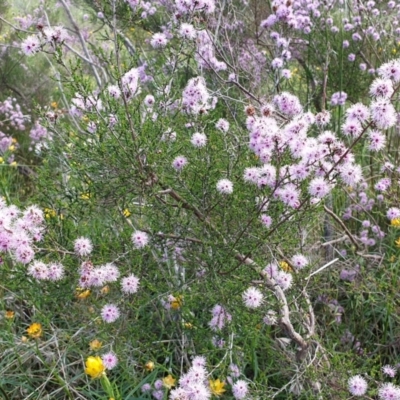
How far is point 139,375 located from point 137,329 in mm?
437

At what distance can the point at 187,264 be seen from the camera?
204 cm

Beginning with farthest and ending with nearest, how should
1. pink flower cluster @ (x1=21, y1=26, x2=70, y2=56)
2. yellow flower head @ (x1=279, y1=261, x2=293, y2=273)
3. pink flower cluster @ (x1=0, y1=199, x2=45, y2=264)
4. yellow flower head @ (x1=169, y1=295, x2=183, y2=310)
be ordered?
1. yellow flower head @ (x1=279, y1=261, x2=293, y2=273)
2. yellow flower head @ (x1=169, y1=295, x2=183, y2=310)
3. pink flower cluster @ (x1=21, y1=26, x2=70, y2=56)
4. pink flower cluster @ (x1=0, y1=199, x2=45, y2=264)

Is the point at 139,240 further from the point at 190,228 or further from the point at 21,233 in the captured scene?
the point at 21,233

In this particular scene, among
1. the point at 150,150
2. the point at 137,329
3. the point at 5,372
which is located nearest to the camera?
the point at 150,150

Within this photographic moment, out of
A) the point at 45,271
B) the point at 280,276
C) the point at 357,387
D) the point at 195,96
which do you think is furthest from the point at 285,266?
the point at 45,271

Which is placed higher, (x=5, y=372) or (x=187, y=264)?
(x=187, y=264)

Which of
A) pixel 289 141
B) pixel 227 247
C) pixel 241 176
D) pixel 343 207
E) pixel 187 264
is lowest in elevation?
pixel 343 207

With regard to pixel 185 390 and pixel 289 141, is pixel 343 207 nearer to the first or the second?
pixel 289 141

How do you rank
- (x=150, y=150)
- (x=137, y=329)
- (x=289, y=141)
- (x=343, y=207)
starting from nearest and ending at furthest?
(x=289, y=141)
(x=150, y=150)
(x=137, y=329)
(x=343, y=207)

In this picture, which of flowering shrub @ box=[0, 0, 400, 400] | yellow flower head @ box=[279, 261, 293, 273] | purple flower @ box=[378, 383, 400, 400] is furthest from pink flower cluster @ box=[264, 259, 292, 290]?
purple flower @ box=[378, 383, 400, 400]

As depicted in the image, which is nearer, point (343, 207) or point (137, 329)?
point (137, 329)

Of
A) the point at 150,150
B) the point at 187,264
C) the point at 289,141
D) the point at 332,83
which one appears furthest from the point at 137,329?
the point at 332,83

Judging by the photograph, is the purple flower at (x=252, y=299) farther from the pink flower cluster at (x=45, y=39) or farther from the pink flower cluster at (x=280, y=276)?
the pink flower cluster at (x=45, y=39)

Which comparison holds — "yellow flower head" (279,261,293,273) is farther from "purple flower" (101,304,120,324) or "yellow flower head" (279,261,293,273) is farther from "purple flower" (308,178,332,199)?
"purple flower" (101,304,120,324)
